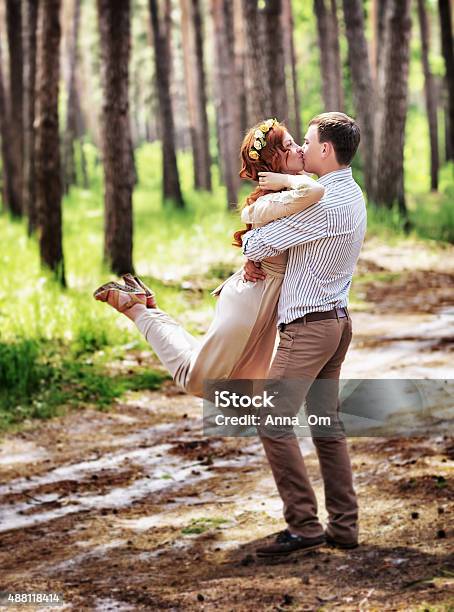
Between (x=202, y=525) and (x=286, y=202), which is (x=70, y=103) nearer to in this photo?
(x=202, y=525)

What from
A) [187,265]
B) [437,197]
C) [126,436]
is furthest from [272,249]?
[437,197]

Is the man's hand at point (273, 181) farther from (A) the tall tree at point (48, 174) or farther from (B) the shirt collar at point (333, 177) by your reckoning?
(A) the tall tree at point (48, 174)

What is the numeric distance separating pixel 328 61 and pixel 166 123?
5.76 metres

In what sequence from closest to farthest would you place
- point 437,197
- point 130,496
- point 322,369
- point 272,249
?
point 272,249
point 322,369
point 130,496
point 437,197

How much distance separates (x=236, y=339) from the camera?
4730mm

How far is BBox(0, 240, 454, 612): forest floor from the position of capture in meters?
4.55

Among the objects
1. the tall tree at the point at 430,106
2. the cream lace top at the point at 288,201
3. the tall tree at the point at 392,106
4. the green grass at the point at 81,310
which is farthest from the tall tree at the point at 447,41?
the cream lace top at the point at 288,201

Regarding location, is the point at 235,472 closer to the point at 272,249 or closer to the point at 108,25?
the point at 272,249

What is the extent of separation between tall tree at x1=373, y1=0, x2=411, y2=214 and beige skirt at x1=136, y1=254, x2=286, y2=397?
1475cm

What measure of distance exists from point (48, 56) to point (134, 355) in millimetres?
4976

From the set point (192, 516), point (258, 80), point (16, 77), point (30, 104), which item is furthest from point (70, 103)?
point (192, 516)

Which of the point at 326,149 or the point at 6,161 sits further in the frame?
the point at 6,161

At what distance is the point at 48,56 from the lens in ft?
42.2

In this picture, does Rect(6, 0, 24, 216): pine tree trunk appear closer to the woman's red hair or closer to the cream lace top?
the woman's red hair
